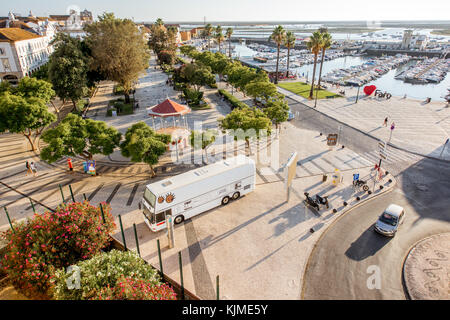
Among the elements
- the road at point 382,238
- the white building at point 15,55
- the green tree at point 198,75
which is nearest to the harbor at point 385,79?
the green tree at point 198,75

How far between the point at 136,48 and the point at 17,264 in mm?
44415

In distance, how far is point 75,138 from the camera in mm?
27172

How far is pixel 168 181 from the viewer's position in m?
21.7

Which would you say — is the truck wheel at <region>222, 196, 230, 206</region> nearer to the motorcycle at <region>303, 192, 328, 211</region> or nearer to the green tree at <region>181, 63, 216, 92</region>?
the motorcycle at <region>303, 192, 328, 211</region>

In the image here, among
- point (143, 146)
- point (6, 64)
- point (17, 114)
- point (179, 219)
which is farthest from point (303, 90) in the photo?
point (6, 64)

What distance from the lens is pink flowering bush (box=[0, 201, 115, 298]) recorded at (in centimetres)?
1508

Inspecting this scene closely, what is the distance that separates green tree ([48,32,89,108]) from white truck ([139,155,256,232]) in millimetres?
31755

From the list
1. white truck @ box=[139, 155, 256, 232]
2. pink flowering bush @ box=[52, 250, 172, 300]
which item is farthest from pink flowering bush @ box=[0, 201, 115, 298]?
white truck @ box=[139, 155, 256, 232]

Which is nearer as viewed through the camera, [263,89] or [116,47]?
[263,89]

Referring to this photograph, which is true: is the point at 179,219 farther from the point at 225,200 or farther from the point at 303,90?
the point at 303,90

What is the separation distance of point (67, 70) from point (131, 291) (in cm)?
4311

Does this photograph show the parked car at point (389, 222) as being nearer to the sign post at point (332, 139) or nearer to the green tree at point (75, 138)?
the sign post at point (332, 139)

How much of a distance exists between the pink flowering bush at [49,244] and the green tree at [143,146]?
29.1ft
